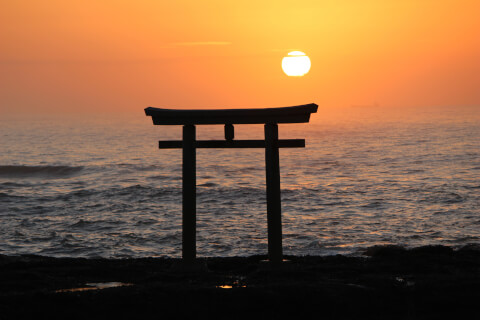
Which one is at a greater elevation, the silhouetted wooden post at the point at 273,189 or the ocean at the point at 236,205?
the silhouetted wooden post at the point at 273,189

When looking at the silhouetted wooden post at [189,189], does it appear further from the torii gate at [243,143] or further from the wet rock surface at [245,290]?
the wet rock surface at [245,290]

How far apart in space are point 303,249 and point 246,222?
4564 mm

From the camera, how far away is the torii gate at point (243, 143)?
998 cm

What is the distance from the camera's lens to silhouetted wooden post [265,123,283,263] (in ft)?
32.9

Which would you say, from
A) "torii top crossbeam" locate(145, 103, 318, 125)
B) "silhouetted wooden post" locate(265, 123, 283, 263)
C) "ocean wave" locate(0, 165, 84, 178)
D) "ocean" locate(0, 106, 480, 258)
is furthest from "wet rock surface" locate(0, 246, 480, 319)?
"ocean wave" locate(0, 165, 84, 178)

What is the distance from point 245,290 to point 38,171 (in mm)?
41267

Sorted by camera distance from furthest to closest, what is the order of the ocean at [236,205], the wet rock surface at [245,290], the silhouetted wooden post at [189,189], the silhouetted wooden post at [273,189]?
the ocean at [236,205]
the silhouetted wooden post at [189,189]
the silhouetted wooden post at [273,189]
the wet rock surface at [245,290]

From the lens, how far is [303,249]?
16.2 m

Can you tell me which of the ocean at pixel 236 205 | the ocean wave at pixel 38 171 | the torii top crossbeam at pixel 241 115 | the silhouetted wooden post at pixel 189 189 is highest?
the torii top crossbeam at pixel 241 115

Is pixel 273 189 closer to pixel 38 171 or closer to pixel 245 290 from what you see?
pixel 245 290

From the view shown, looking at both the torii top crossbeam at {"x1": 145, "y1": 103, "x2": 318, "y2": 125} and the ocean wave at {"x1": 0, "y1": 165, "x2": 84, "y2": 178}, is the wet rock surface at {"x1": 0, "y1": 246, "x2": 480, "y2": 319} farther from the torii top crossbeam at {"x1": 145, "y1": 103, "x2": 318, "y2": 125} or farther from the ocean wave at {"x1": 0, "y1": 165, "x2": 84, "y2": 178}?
the ocean wave at {"x1": 0, "y1": 165, "x2": 84, "y2": 178}

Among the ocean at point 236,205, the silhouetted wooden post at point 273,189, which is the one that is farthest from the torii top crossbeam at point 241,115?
the ocean at point 236,205

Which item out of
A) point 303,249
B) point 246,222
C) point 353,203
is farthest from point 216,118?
point 353,203

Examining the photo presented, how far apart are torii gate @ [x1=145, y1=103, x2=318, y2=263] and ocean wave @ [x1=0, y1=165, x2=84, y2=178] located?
3339 cm
